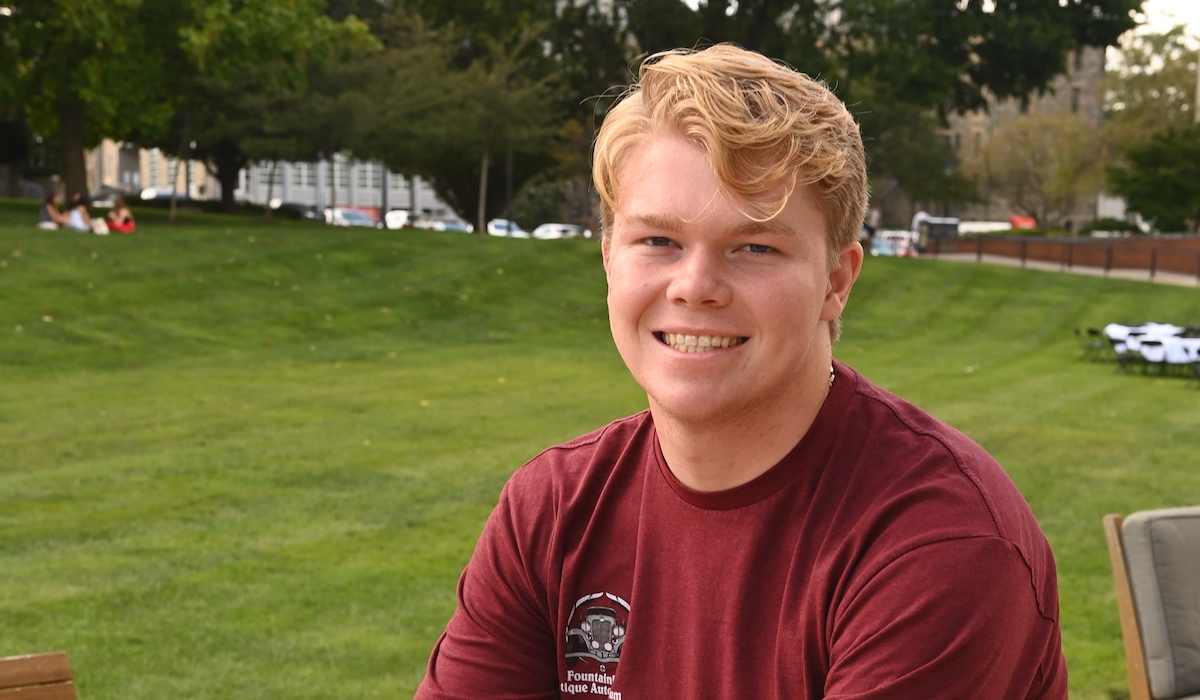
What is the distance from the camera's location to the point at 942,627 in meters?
1.94

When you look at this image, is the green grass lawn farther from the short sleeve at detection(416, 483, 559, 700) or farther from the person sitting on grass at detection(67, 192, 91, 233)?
the short sleeve at detection(416, 483, 559, 700)

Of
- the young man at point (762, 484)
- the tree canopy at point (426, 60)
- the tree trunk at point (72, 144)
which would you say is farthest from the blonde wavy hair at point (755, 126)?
the tree trunk at point (72, 144)

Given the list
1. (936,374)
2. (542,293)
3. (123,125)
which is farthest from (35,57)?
(936,374)

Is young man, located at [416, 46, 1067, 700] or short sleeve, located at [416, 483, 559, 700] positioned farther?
short sleeve, located at [416, 483, 559, 700]

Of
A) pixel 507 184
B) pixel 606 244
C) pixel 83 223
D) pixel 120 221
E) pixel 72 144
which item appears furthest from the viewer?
pixel 507 184

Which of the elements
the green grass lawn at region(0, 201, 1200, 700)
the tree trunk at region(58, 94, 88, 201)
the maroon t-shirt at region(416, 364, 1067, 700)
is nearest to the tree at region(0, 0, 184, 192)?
the tree trunk at region(58, 94, 88, 201)

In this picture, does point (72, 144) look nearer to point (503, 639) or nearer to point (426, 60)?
point (426, 60)

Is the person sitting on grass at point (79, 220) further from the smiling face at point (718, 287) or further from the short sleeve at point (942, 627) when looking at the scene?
the short sleeve at point (942, 627)

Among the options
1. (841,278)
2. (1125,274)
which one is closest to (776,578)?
(841,278)

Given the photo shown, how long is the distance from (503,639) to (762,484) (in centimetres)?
58

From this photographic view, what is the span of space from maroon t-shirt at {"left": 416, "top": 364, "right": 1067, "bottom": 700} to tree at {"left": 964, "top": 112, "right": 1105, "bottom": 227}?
6727 centimetres

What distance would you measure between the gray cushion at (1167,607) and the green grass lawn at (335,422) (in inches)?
92.8

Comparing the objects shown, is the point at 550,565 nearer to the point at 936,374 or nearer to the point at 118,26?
the point at 936,374

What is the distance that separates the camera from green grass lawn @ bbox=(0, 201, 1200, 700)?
6.95 metres
